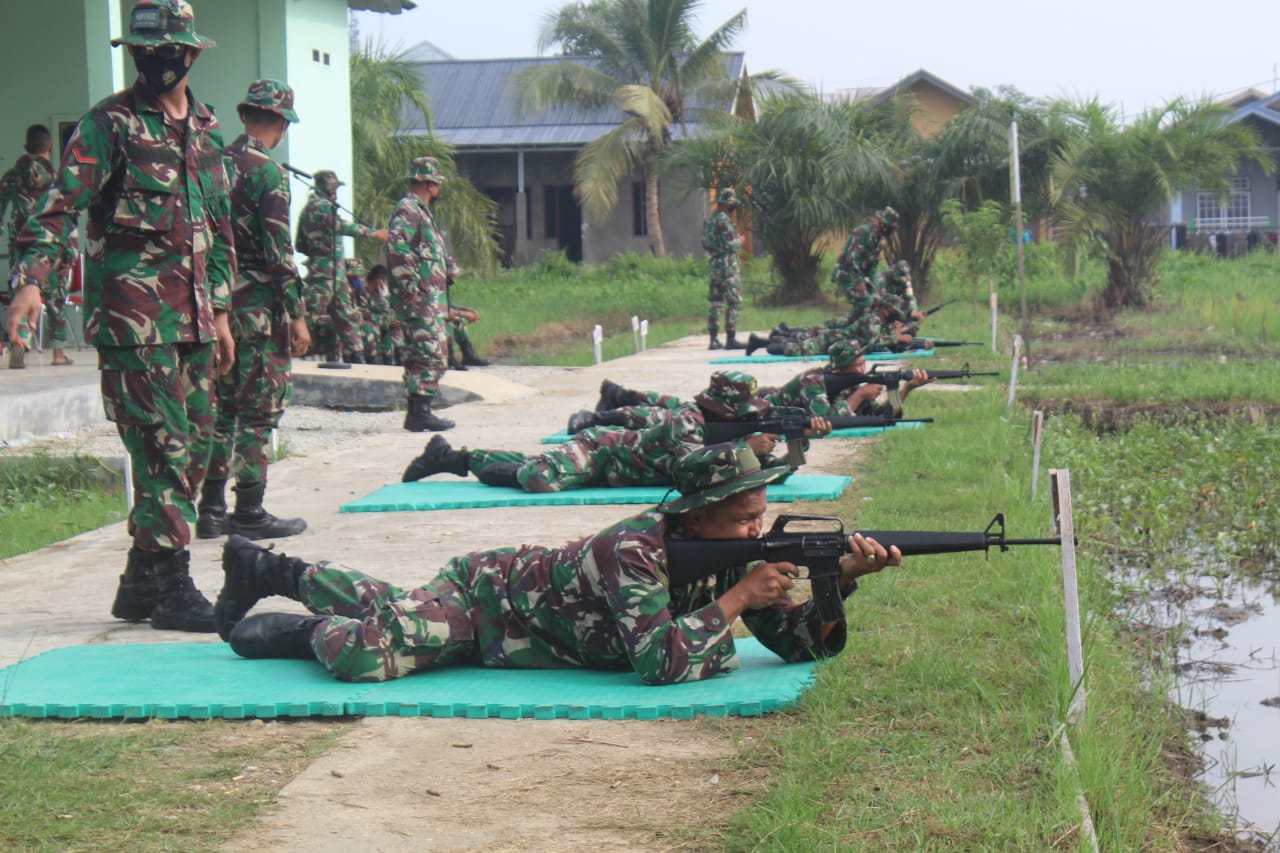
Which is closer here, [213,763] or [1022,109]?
[213,763]

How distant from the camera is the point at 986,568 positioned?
6375 mm

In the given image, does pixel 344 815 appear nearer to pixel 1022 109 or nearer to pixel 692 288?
pixel 1022 109

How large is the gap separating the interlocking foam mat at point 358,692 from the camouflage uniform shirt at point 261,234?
2227 mm

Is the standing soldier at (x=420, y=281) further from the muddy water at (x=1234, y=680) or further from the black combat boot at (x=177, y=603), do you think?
the muddy water at (x=1234, y=680)

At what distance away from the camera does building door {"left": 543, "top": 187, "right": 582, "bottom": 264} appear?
3616 cm

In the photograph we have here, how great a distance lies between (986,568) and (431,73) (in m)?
34.1

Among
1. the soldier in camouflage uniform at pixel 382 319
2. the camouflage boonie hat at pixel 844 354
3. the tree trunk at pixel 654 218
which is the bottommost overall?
the camouflage boonie hat at pixel 844 354

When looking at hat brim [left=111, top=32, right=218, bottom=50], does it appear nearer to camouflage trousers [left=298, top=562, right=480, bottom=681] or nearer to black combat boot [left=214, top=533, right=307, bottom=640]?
black combat boot [left=214, top=533, right=307, bottom=640]

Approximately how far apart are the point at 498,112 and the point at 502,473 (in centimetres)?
2848

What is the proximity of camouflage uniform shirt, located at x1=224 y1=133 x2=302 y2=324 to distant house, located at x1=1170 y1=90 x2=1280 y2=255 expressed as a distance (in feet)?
112

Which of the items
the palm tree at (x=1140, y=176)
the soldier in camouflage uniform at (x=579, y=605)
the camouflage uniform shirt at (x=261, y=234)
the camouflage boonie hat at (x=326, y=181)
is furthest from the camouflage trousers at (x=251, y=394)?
the palm tree at (x=1140, y=176)

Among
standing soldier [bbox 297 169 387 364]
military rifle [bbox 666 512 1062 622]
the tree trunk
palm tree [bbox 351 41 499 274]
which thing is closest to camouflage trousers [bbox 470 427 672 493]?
military rifle [bbox 666 512 1062 622]

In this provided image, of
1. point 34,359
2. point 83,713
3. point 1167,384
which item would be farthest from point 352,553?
point 1167,384

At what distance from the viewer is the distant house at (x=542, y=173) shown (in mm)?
34469
